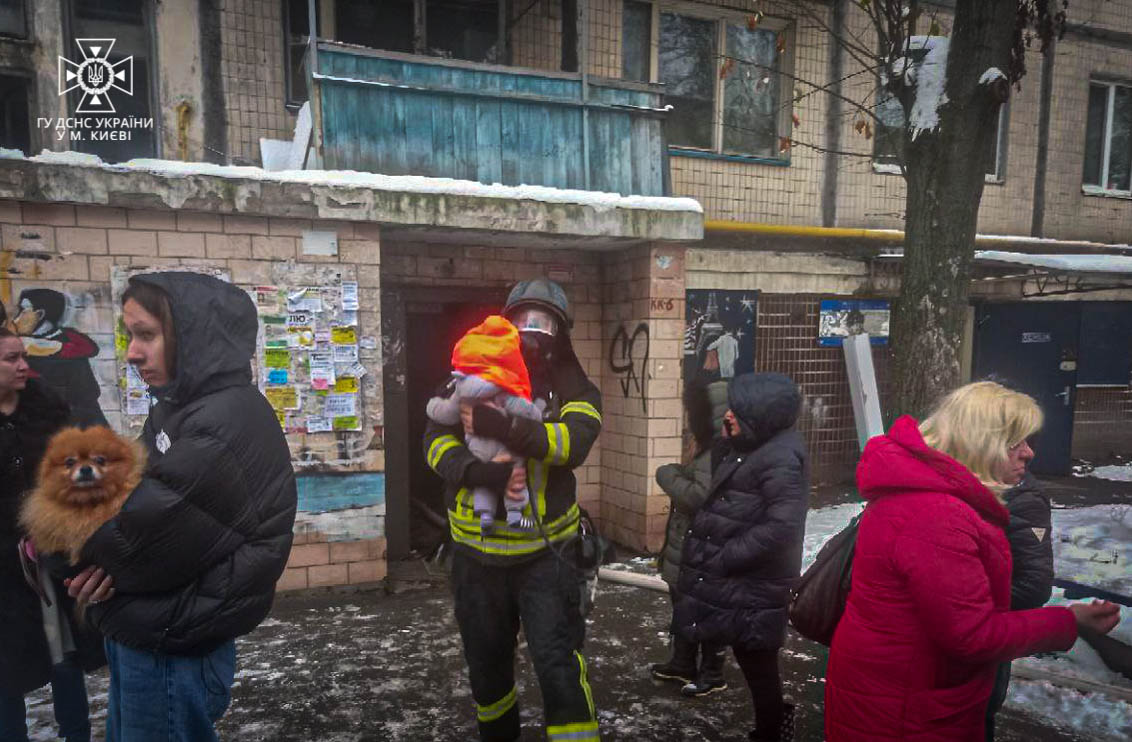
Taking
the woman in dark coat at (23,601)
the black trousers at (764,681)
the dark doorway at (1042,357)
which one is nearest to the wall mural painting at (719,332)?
the dark doorway at (1042,357)

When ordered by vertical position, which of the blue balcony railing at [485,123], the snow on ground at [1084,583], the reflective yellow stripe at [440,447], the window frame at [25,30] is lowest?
the snow on ground at [1084,583]

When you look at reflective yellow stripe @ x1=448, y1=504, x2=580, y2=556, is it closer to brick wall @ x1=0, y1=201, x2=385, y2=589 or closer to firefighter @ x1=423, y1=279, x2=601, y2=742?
firefighter @ x1=423, y1=279, x2=601, y2=742

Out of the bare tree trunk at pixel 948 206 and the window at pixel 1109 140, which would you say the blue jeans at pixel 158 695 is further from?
the window at pixel 1109 140

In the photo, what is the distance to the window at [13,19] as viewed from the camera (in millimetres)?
5500

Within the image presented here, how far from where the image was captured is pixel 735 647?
2.79 metres

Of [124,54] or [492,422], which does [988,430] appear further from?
[124,54]

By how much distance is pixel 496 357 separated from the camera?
2.41m

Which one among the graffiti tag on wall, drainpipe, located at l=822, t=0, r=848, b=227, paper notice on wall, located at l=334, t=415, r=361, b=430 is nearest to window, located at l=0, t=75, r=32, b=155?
paper notice on wall, located at l=334, t=415, r=361, b=430

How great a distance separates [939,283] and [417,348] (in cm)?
410

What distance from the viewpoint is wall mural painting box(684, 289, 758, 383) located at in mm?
6879

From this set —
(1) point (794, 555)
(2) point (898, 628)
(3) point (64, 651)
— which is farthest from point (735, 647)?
(3) point (64, 651)

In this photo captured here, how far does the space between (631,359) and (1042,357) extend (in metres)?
6.40

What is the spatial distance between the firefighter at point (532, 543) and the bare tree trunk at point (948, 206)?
292 centimetres

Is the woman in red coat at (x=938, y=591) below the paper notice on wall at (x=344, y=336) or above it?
below
